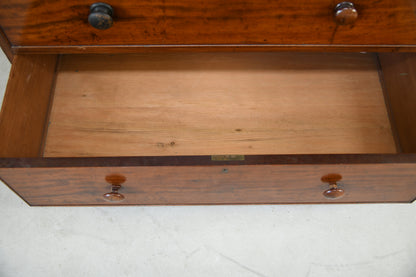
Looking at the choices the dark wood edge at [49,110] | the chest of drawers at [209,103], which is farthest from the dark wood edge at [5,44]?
the dark wood edge at [49,110]

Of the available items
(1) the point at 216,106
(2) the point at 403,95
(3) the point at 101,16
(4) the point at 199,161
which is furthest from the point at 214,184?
(2) the point at 403,95

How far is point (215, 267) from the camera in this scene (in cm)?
96

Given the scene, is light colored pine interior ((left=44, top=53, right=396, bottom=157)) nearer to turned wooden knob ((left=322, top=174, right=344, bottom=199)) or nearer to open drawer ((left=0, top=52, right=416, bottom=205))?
open drawer ((left=0, top=52, right=416, bottom=205))

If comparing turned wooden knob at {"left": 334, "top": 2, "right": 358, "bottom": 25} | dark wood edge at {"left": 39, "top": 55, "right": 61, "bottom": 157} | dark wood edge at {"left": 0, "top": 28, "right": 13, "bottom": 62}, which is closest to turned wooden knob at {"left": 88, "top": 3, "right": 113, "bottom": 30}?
dark wood edge at {"left": 0, "top": 28, "right": 13, "bottom": 62}

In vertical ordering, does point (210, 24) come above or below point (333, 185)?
above

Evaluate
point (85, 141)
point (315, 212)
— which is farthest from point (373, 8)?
point (85, 141)

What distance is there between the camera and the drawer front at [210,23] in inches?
28.5

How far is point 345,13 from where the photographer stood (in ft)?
2.31

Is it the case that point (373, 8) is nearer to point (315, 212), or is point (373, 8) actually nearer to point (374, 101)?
point (374, 101)

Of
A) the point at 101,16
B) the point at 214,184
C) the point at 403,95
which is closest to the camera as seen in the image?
the point at 101,16

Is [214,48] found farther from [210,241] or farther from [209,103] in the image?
[210,241]

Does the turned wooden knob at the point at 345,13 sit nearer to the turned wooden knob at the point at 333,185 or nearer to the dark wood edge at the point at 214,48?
the dark wood edge at the point at 214,48

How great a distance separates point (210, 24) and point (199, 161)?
28cm

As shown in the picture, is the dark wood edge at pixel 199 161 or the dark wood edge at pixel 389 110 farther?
the dark wood edge at pixel 389 110
